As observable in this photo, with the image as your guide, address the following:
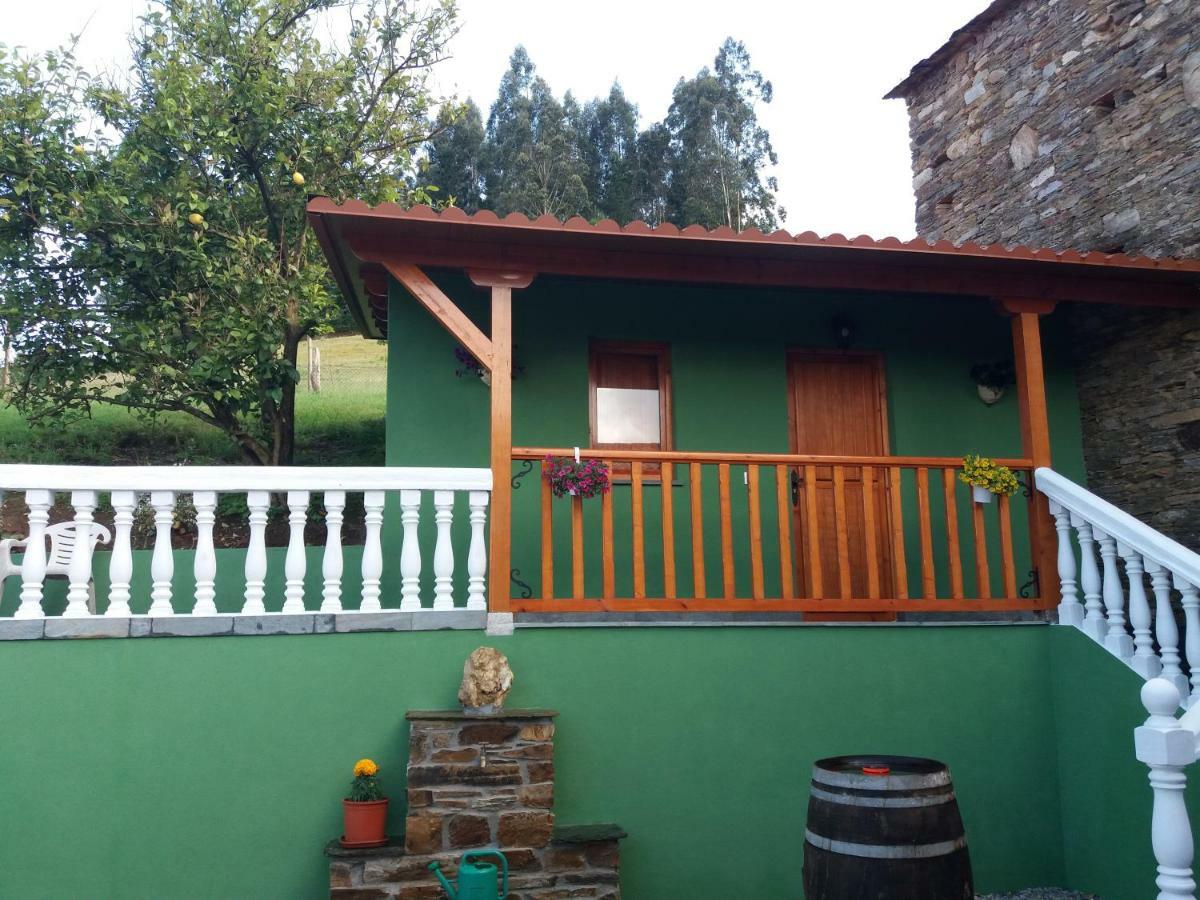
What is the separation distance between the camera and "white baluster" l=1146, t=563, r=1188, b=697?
15.1ft

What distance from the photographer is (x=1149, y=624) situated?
4848mm

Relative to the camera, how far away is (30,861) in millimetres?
Result: 4258

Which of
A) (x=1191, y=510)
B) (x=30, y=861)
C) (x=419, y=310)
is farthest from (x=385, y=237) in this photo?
(x=1191, y=510)

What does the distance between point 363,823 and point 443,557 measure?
1270mm

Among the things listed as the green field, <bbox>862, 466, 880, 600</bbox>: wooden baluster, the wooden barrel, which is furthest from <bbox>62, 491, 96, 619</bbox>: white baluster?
the green field

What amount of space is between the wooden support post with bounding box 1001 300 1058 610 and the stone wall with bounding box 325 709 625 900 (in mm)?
2850

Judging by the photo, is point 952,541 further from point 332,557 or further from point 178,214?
point 178,214

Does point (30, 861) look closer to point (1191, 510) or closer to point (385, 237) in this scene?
point (385, 237)

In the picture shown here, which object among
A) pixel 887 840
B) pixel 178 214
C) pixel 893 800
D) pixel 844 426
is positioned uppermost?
pixel 178 214

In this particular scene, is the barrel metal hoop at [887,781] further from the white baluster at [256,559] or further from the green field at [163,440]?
the green field at [163,440]

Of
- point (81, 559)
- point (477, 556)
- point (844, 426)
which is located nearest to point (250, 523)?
point (81, 559)

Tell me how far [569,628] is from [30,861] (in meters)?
2.57

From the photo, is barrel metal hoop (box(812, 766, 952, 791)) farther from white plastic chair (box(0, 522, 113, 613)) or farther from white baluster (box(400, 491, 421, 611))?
white plastic chair (box(0, 522, 113, 613))

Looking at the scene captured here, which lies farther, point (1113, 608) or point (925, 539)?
point (925, 539)
